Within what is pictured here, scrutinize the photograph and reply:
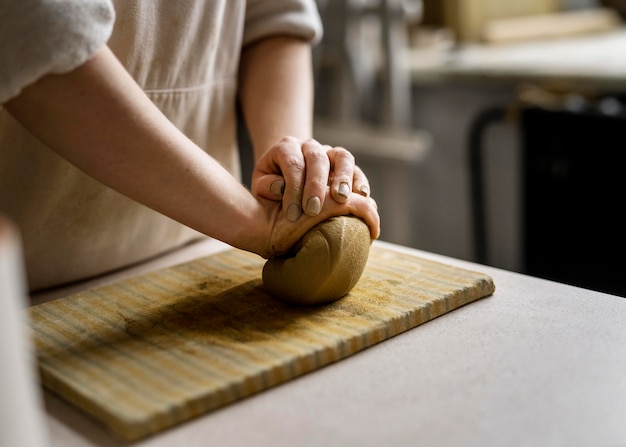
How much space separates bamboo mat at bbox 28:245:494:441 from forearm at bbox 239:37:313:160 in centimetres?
17

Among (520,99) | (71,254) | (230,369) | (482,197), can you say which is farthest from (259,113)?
(482,197)

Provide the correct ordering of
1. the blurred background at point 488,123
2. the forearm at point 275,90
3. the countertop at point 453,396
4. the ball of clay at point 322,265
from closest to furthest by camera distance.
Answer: the countertop at point 453,396 → the ball of clay at point 322,265 → the forearm at point 275,90 → the blurred background at point 488,123

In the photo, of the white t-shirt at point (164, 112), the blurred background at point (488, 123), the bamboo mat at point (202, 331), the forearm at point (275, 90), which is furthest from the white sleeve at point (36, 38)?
the blurred background at point (488, 123)

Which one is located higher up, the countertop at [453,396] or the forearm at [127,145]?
the forearm at [127,145]

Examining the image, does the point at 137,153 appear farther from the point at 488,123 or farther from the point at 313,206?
the point at 488,123

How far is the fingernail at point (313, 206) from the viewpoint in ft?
2.43

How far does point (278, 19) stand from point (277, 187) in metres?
0.29

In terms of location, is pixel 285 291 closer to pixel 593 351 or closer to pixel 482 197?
pixel 593 351

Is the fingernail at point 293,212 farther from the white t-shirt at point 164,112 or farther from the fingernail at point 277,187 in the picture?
the white t-shirt at point 164,112

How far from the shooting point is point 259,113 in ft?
3.09

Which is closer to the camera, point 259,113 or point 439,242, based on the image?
point 259,113

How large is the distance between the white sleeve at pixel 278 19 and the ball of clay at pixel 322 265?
321 millimetres

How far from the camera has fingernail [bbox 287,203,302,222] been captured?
742 millimetres

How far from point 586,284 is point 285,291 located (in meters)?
1.38
